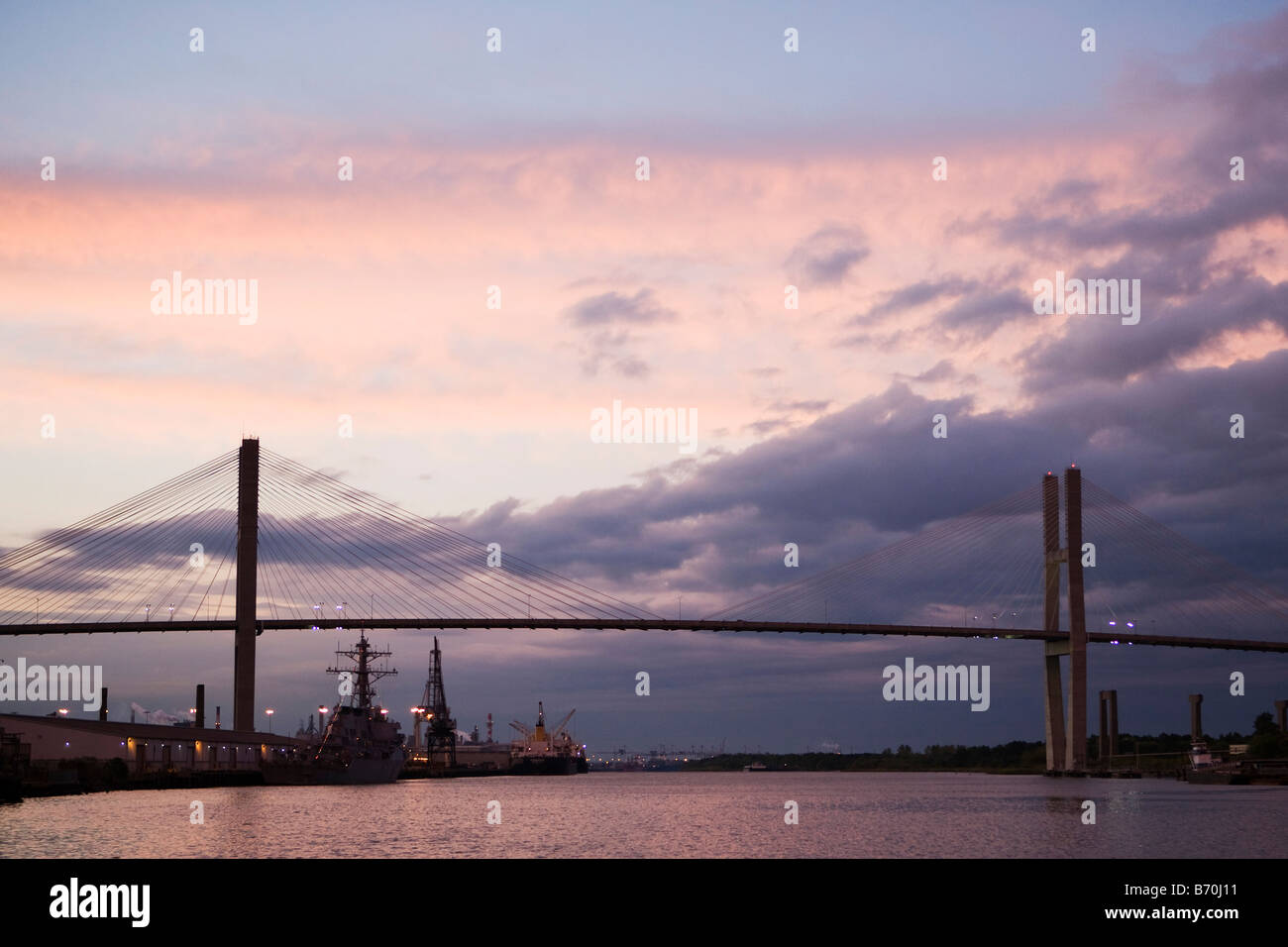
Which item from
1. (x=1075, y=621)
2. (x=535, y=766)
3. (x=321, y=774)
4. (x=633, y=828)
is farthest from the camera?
(x=535, y=766)

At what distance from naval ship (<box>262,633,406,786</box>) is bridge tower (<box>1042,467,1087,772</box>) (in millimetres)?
53762

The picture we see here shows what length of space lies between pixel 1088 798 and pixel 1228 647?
117ft

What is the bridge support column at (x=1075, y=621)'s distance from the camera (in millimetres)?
89938

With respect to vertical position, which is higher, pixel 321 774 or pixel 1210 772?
pixel 321 774

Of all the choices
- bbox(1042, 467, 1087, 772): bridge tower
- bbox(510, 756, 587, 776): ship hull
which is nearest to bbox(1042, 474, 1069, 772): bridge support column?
bbox(1042, 467, 1087, 772): bridge tower

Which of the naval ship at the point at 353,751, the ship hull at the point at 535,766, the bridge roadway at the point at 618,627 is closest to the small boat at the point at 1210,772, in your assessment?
the bridge roadway at the point at 618,627

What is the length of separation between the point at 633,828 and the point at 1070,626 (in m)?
51.0

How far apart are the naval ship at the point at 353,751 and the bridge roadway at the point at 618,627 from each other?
45.3 feet

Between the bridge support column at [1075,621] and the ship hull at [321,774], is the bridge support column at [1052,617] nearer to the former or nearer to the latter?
the bridge support column at [1075,621]

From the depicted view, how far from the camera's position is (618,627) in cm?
9106

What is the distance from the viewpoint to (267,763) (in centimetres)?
9500

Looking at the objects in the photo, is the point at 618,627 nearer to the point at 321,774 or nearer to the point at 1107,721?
the point at 321,774

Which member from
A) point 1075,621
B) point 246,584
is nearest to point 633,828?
point 246,584

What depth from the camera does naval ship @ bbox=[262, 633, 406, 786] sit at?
313ft
